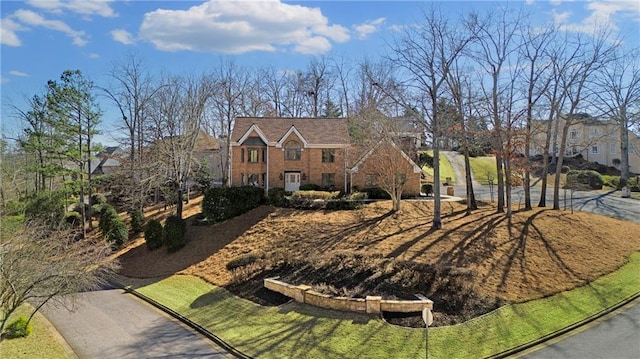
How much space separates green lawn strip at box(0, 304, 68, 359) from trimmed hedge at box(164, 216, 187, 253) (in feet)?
37.3

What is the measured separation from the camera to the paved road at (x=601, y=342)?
13.1 meters

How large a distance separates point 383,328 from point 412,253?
587cm

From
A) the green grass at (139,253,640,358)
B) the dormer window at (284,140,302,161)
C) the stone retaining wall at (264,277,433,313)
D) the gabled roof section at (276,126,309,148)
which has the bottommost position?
the green grass at (139,253,640,358)

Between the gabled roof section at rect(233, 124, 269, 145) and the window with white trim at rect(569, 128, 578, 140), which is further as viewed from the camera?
the window with white trim at rect(569, 128, 578, 140)

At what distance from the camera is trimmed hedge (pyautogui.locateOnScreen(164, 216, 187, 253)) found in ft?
96.2

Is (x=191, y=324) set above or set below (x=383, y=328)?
below

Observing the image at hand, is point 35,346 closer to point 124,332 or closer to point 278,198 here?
point 124,332

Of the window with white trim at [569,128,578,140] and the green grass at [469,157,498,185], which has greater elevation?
the window with white trim at [569,128,578,140]

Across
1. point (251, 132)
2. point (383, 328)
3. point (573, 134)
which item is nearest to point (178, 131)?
point (251, 132)

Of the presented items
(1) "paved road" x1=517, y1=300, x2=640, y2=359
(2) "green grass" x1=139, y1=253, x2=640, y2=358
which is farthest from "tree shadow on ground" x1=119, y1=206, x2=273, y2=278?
(1) "paved road" x1=517, y1=300, x2=640, y2=359

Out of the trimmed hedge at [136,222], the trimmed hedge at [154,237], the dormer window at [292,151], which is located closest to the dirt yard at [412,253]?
the trimmed hedge at [154,237]

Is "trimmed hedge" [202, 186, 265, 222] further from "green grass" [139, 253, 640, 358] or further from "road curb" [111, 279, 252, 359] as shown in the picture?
"green grass" [139, 253, 640, 358]

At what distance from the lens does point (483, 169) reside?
5403cm

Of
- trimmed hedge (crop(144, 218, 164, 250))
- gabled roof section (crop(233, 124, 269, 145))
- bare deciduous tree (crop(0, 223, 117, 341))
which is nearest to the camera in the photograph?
bare deciduous tree (crop(0, 223, 117, 341))
